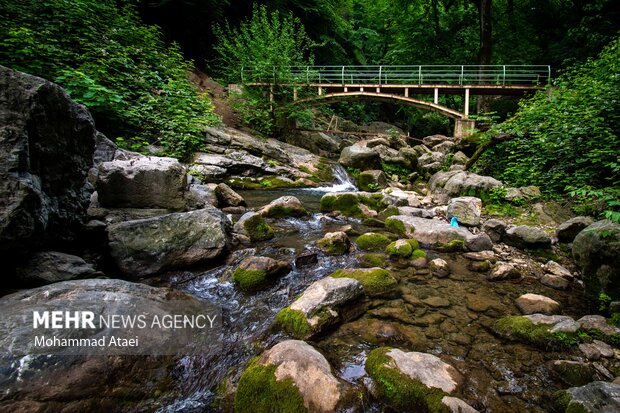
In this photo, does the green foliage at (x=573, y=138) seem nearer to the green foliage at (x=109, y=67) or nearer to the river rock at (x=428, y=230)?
the river rock at (x=428, y=230)

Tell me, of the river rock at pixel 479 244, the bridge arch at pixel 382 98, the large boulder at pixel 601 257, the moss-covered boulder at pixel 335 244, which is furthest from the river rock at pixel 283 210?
the bridge arch at pixel 382 98

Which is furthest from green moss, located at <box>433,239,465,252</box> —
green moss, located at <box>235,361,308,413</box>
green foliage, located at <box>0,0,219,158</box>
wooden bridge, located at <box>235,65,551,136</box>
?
wooden bridge, located at <box>235,65,551,136</box>

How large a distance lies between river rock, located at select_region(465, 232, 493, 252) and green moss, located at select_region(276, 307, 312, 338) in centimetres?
384

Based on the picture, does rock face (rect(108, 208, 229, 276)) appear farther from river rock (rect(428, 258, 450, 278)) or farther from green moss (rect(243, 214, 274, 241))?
river rock (rect(428, 258, 450, 278))

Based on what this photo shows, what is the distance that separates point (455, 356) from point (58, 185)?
15.3ft

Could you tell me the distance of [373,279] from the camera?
12.6ft

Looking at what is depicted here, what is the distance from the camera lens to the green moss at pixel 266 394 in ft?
6.48

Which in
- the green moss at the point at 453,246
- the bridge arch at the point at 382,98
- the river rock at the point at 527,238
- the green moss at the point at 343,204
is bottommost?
the green moss at the point at 453,246

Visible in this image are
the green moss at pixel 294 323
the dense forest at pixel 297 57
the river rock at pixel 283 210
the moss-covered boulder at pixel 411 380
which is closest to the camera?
the moss-covered boulder at pixel 411 380

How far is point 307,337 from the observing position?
285cm

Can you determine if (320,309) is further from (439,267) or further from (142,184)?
(142,184)

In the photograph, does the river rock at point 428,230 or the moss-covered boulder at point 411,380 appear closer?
the moss-covered boulder at point 411,380

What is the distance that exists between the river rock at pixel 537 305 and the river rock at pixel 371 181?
7227 millimetres

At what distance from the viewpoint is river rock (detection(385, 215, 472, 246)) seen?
5.43m
